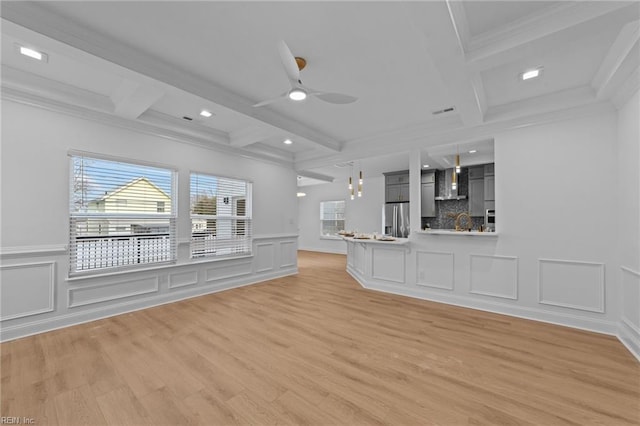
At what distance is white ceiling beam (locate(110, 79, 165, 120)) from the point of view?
3.05 meters

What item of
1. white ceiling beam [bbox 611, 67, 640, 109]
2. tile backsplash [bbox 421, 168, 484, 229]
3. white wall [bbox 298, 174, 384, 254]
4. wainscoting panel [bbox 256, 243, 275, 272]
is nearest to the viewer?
white ceiling beam [bbox 611, 67, 640, 109]

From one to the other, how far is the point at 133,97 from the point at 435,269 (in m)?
4.93

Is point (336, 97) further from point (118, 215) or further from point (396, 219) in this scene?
point (396, 219)

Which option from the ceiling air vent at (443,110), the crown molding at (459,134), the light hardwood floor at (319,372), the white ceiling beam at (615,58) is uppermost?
the ceiling air vent at (443,110)

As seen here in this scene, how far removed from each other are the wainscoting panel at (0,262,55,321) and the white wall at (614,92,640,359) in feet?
21.0

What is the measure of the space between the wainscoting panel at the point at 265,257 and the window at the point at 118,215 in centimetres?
177

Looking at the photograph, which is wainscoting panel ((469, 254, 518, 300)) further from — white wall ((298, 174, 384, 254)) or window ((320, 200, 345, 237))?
window ((320, 200, 345, 237))

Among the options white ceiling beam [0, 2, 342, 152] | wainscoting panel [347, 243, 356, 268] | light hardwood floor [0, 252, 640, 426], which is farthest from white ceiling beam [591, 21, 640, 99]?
wainscoting panel [347, 243, 356, 268]

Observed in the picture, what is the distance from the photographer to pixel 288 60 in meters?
2.12

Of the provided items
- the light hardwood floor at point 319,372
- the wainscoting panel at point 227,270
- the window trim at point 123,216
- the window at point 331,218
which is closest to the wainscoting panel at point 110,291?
the window trim at point 123,216

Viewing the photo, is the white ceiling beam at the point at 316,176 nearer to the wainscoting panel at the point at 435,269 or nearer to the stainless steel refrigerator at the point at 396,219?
the stainless steel refrigerator at the point at 396,219

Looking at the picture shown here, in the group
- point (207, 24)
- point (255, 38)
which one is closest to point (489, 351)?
point (255, 38)

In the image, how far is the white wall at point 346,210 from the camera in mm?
9258

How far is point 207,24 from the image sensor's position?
2248mm
